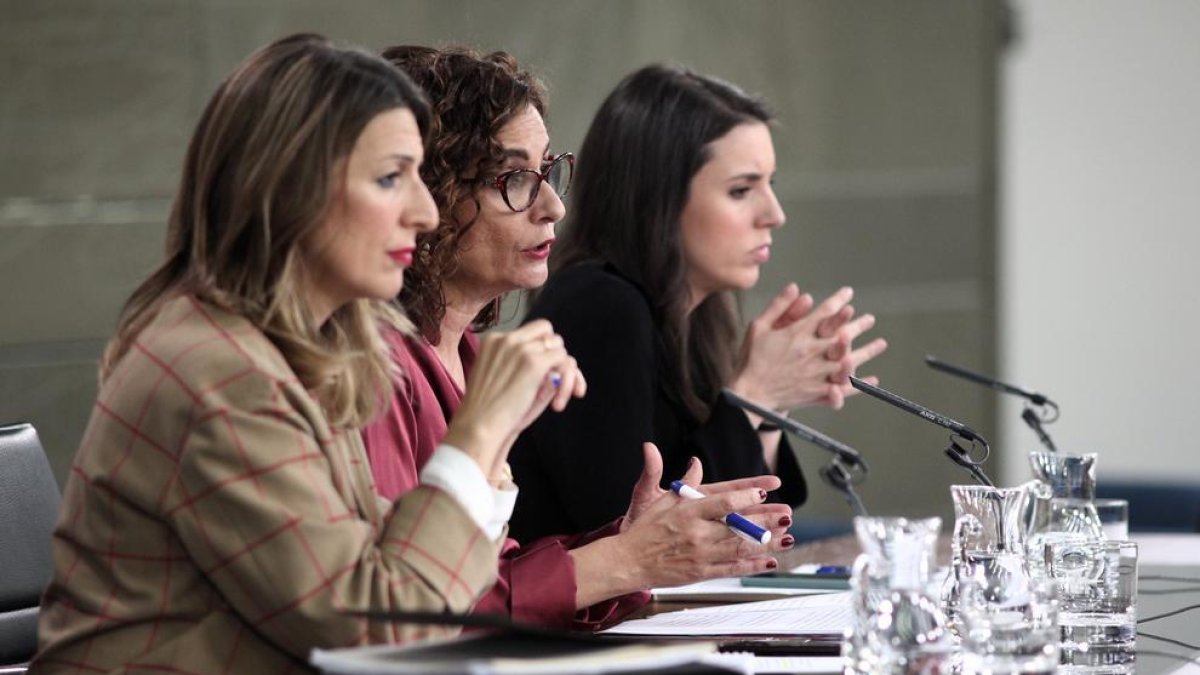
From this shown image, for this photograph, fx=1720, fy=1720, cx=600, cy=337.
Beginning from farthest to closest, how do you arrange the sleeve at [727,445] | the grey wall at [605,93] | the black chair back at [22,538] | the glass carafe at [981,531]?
the grey wall at [605,93], the sleeve at [727,445], the black chair back at [22,538], the glass carafe at [981,531]

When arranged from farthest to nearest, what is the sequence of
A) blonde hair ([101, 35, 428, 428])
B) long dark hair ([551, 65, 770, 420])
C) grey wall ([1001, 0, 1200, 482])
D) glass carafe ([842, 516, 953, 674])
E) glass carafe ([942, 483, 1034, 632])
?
1. grey wall ([1001, 0, 1200, 482])
2. long dark hair ([551, 65, 770, 420])
3. glass carafe ([942, 483, 1034, 632])
4. blonde hair ([101, 35, 428, 428])
5. glass carafe ([842, 516, 953, 674])

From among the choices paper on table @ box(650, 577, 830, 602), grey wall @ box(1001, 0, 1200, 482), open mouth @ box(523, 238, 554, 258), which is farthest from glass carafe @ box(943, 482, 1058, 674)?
grey wall @ box(1001, 0, 1200, 482)

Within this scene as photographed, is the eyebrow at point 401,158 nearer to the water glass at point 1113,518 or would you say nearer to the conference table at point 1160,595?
the conference table at point 1160,595

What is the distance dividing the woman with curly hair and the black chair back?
44 cm

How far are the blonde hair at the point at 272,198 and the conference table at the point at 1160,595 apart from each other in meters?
0.57

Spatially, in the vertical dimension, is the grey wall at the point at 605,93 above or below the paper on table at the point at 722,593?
above

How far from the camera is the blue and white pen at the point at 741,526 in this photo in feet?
6.43

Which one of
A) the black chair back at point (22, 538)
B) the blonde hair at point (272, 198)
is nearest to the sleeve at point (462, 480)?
the blonde hair at point (272, 198)

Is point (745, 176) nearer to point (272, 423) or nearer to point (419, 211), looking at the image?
point (419, 211)

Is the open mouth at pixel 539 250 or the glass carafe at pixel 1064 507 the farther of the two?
the open mouth at pixel 539 250

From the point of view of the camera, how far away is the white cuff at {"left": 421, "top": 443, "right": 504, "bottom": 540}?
5.07ft

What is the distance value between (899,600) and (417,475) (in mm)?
769

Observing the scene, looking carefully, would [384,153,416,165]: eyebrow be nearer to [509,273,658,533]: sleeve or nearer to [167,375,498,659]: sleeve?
[167,375,498,659]: sleeve

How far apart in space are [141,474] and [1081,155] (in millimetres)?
5537
